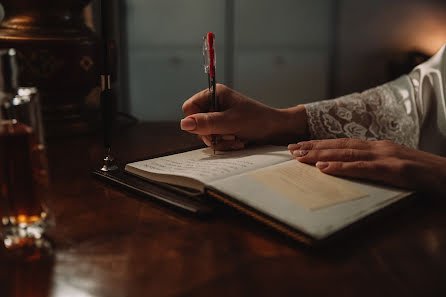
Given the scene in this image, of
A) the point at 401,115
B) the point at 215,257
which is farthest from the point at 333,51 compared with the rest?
the point at 215,257

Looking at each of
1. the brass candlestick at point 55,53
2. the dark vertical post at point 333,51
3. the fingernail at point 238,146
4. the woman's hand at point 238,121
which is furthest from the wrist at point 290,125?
the dark vertical post at point 333,51

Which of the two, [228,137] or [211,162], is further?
[228,137]

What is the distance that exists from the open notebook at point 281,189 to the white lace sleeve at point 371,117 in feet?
0.97

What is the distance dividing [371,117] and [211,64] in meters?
0.44

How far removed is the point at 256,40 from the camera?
2.40m

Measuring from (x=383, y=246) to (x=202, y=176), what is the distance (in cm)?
25

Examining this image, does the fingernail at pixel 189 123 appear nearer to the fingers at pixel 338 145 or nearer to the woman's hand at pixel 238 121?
the woman's hand at pixel 238 121

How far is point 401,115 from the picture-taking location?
1.01m

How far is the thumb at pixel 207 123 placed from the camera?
796mm

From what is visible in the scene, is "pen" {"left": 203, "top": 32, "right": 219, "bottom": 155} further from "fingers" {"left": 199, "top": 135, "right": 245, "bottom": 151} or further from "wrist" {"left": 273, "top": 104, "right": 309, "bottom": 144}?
"wrist" {"left": 273, "top": 104, "right": 309, "bottom": 144}

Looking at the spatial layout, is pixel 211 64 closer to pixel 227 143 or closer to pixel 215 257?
pixel 227 143

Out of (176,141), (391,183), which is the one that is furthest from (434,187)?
(176,141)

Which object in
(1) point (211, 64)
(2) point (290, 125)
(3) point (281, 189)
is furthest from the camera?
(2) point (290, 125)

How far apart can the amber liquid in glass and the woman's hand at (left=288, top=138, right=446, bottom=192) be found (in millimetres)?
395
